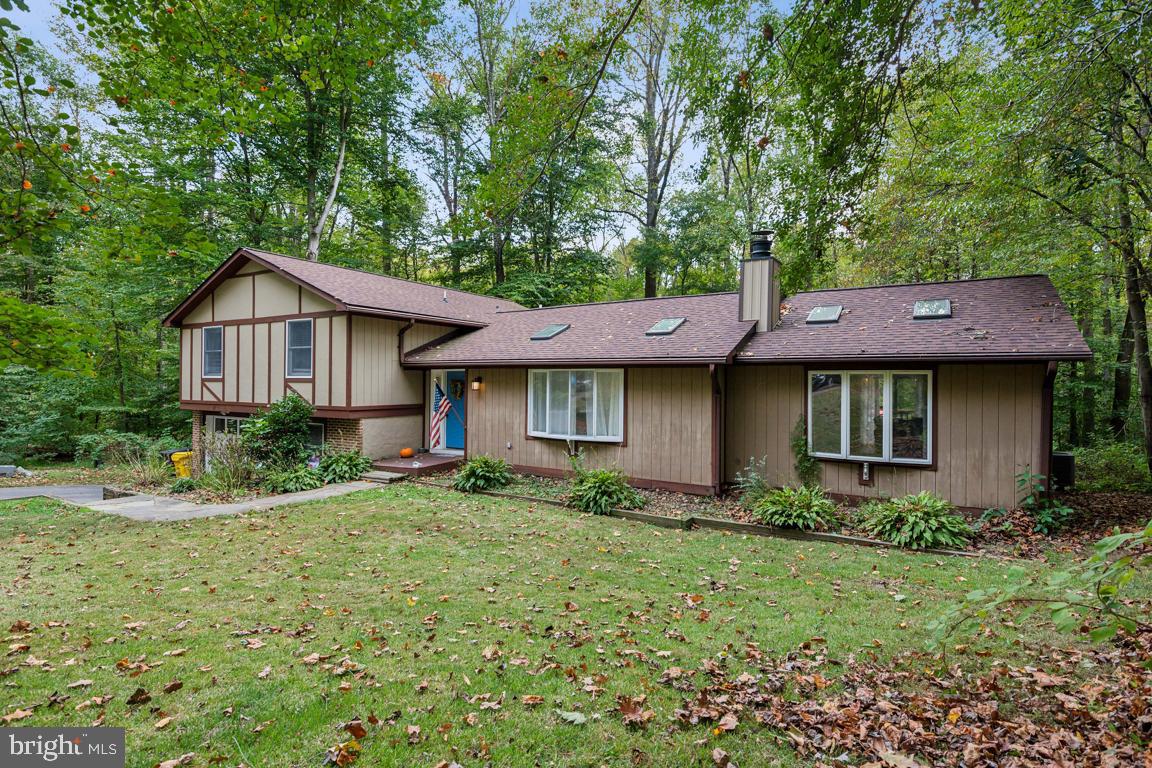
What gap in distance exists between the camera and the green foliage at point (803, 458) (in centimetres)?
940

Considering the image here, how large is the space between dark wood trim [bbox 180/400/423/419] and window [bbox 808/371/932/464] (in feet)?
30.2

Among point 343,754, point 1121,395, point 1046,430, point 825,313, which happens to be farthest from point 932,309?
point 343,754

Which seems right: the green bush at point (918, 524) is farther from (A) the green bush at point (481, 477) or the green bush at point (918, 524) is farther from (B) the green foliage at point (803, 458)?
(A) the green bush at point (481, 477)

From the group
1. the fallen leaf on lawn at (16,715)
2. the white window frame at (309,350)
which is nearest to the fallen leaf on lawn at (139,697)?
the fallen leaf on lawn at (16,715)

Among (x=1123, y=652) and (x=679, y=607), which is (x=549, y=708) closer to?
(x=679, y=607)

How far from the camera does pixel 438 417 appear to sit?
1365cm

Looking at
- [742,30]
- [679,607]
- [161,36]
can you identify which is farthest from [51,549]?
[742,30]

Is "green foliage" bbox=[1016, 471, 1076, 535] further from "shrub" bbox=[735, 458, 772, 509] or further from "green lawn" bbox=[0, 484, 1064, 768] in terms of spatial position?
"shrub" bbox=[735, 458, 772, 509]

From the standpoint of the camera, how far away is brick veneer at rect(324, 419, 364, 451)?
12.4 m

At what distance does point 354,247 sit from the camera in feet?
71.2

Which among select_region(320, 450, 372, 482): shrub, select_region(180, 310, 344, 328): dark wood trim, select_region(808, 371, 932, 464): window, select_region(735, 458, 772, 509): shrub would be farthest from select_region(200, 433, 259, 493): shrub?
select_region(808, 371, 932, 464): window

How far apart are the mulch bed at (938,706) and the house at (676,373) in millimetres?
5020

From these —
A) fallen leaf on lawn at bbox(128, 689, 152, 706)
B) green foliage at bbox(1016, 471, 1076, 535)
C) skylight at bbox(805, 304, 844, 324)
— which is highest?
skylight at bbox(805, 304, 844, 324)

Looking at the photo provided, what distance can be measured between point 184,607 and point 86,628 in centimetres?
65
